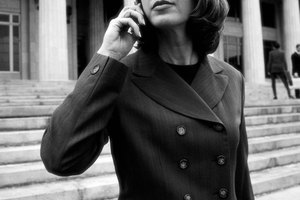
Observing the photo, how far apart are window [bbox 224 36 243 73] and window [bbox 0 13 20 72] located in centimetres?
1339

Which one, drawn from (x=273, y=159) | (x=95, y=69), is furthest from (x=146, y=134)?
(x=273, y=159)

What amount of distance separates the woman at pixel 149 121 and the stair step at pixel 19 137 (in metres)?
3.71

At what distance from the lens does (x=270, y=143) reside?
6074 mm

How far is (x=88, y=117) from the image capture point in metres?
1.07

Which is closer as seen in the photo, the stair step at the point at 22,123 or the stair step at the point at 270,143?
the stair step at the point at 22,123

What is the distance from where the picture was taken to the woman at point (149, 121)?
108 cm

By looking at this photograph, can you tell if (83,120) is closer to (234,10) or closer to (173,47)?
(173,47)

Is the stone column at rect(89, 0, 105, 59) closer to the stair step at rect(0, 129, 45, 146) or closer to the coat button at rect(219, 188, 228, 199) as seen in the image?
the stair step at rect(0, 129, 45, 146)

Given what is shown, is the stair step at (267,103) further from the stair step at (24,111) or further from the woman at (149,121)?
the woman at (149,121)

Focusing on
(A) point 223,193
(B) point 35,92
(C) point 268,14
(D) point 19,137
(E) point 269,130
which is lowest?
(E) point 269,130

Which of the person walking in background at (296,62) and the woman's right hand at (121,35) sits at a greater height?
the woman's right hand at (121,35)

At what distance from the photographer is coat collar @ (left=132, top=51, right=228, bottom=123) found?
119cm

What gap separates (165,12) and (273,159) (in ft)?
15.7

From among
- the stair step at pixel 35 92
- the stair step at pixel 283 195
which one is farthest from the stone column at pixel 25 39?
the stair step at pixel 283 195
